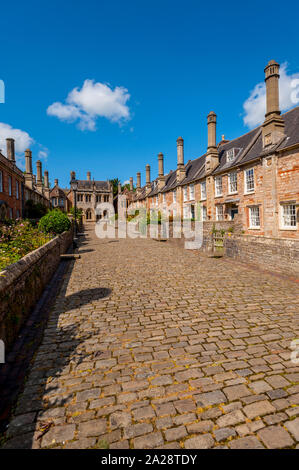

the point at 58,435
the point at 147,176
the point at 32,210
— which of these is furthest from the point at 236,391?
the point at 147,176

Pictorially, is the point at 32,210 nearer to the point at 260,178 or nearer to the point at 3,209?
the point at 3,209

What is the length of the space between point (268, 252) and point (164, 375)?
27.5ft

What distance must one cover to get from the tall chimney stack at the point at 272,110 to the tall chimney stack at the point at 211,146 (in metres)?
7.49

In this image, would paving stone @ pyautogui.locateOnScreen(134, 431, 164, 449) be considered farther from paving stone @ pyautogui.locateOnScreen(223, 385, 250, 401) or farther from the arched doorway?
the arched doorway

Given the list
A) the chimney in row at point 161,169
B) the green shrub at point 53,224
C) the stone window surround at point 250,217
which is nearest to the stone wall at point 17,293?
the green shrub at point 53,224

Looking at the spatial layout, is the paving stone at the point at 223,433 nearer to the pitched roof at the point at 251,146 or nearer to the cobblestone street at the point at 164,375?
the cobblestone street at the point at 164,375

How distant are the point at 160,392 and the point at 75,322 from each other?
2.82m

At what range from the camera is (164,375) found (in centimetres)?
348

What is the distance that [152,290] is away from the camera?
761 centimetres

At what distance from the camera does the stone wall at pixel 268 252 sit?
29.5 feet

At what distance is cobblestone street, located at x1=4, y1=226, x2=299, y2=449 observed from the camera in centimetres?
254

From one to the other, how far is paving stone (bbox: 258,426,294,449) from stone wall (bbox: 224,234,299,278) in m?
7.37
